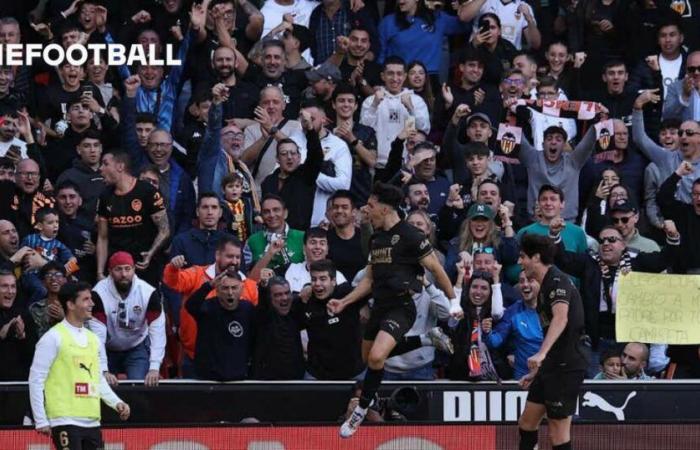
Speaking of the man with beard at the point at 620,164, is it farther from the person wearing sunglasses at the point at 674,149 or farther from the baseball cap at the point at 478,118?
the baseball cap at the point at 478,118

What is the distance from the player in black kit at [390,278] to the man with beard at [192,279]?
4.74 ft

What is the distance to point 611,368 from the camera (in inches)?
650

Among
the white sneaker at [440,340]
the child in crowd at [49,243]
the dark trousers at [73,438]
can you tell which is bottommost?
the dark trousers at [73,438]

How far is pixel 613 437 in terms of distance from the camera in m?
15.6

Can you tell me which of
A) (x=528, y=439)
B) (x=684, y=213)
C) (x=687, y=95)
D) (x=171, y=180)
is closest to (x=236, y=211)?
(x=171, y=180)

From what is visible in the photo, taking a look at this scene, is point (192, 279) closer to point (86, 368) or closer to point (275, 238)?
point (275, 238)

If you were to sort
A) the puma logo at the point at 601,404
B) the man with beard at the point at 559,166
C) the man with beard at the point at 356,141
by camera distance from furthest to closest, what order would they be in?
the man with beard at the point at 356,141 < the man with beard at the point at 559,166 < the puma logo at the point at 601,404

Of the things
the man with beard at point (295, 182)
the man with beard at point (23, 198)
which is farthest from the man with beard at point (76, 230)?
the man with beard at point (295, 182)

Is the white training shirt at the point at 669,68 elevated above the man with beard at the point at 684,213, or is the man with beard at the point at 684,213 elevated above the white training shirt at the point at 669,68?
the white training shirt at the point at 669,68

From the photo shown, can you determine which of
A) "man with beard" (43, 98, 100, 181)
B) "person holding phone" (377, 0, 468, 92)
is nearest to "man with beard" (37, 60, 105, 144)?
"man with beard" (43, 98, 100, 181)

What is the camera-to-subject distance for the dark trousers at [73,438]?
1423cm

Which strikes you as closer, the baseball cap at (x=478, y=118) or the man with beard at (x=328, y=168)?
the man with beard at (x=328, y=168)

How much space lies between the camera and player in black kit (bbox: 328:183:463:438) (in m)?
15.1

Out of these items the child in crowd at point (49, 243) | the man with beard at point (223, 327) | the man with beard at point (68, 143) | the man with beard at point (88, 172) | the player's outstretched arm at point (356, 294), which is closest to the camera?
the player's outstretched arm at point (356, 294)
